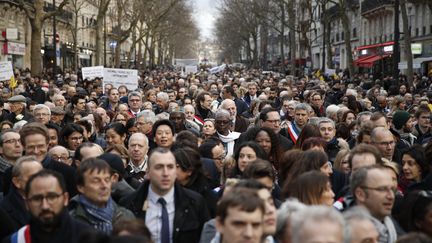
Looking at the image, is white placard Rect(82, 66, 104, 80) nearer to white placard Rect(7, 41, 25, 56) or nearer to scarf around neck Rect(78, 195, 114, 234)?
white placard Rect(7, 41, 25, 56)

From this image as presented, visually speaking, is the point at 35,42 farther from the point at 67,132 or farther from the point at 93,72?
the point at 67,132

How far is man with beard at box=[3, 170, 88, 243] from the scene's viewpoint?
5457 mm

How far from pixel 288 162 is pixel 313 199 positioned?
1.68 metres

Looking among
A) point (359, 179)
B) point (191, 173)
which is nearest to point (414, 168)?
point (359, 179)

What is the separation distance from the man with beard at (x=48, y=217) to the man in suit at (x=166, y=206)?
29.1 inches

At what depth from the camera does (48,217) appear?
5473 millimetres

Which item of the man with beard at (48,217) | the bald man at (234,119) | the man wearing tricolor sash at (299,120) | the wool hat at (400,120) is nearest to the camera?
the man with beard at (48,217)

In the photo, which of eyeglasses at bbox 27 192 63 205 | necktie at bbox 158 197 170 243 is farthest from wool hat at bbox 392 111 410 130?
eyeglasses at bbox 27 192 63 205

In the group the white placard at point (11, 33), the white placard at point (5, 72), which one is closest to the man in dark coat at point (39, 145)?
the white placard at point (5, 72)

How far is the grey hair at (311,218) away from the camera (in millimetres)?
4328

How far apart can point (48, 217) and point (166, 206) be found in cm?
106

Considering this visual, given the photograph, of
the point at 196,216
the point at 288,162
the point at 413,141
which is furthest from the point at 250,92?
the point at 196,216

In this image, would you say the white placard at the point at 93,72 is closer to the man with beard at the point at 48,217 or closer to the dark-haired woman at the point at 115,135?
the dark-haired woman at the point at 115,135

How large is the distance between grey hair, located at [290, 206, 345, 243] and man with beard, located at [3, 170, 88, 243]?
5.44 ft
